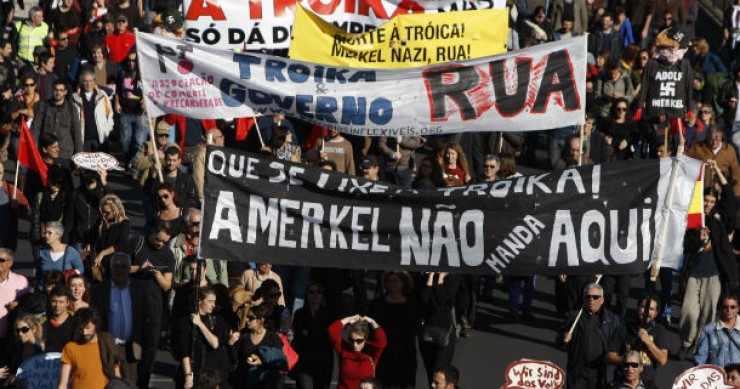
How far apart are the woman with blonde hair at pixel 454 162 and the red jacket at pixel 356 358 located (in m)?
4.36

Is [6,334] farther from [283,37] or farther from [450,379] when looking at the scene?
[283,37]

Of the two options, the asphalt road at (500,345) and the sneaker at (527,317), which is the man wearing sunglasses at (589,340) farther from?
the sneaker at (527,317)

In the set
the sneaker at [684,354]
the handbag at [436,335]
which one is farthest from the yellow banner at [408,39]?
the handbag at [436,335]

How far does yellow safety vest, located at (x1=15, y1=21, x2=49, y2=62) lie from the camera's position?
89.5 ft

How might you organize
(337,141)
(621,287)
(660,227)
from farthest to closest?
(337,141) → (621,287) → (660,227)

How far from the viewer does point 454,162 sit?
2117cm

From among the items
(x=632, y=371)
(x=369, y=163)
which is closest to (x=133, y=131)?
(x=369, y=163)

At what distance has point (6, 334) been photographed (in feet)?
58.3

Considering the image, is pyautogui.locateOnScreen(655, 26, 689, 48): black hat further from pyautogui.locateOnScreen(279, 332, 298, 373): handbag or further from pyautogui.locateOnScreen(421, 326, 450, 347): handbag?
pyautogui.locateOnScreen(279, 332, 298, 373): handbag

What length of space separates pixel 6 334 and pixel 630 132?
9.42 m

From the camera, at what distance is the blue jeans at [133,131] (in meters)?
24.5

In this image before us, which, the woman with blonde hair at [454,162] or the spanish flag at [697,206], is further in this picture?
the woman with blonde hair at [454,162]

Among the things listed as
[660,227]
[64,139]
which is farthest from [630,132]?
[660,227]

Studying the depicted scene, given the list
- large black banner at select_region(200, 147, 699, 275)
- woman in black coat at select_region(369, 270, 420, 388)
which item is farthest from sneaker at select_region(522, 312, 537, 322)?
large black banner at select_region(200, 147, 699, 275)
